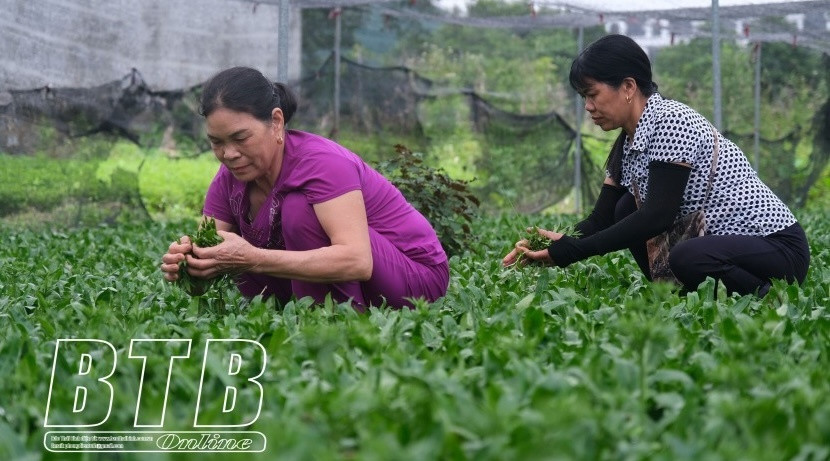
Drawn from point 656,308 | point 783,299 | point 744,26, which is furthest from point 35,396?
point 744,26

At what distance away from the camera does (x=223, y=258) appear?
12.8 ft

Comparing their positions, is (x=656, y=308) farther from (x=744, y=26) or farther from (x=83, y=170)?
(x=744, y=26)

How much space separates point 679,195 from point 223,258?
70.3 inches

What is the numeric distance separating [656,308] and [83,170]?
7322 millimetres

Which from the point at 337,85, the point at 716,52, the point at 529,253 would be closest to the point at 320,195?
the point at 529,253

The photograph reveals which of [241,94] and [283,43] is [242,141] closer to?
[241,94]

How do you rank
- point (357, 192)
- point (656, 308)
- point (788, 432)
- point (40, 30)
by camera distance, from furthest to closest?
1. point (40, 30)
2. point (357, 192)
3. point (656, 308)
4. point (788, 432)

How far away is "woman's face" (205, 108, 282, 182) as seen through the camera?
392cm

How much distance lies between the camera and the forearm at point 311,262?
393 centimetres

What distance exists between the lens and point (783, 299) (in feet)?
13.9

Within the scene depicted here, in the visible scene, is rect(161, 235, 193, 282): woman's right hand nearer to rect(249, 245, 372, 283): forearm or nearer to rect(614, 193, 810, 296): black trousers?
rect(249, 245, 372, 283): forearm

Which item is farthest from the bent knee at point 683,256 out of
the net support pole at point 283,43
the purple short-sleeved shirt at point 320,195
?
the net support pole at point 283,43

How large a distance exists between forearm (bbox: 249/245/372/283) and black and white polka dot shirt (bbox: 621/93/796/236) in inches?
50.5

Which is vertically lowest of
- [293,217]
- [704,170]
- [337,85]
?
[337,85]
